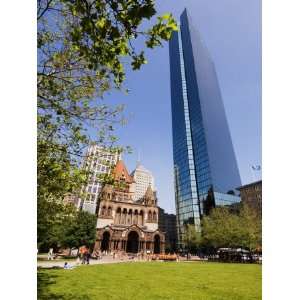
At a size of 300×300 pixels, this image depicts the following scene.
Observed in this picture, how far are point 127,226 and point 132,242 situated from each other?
3.18 meters

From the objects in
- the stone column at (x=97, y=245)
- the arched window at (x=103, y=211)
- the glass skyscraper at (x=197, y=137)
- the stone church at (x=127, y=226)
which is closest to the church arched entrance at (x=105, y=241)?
the stone church at (x=127, y=226)

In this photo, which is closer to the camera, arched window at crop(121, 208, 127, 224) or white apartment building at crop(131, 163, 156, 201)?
arched window at crop(121, 208, 127, 224)

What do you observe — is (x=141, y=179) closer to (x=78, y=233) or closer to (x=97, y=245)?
(x=97, y=245)

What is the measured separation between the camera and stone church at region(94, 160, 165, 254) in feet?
138

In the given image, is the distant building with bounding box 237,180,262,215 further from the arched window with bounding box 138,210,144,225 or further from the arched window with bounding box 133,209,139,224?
the arched window with bounding box 133,209,139,224

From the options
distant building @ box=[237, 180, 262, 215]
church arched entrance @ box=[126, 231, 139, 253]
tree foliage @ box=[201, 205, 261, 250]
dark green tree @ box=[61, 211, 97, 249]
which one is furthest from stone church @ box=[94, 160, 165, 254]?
distant building @ box=[237, 180, 262, 215]

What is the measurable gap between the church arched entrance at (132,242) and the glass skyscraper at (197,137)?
51.6ft

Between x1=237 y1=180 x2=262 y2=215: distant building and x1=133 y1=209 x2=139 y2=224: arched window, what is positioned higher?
x1=237 y1=180 x2=262 y2=215: distant building

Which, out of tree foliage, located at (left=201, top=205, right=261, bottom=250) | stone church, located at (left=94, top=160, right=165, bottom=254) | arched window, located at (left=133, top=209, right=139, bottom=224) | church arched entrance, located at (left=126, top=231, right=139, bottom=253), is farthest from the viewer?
arched window, located at (left=133, top=209, right=139, bottom=224)

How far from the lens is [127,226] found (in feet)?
147

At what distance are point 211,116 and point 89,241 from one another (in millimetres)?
53957

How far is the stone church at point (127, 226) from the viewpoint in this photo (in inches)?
1658
